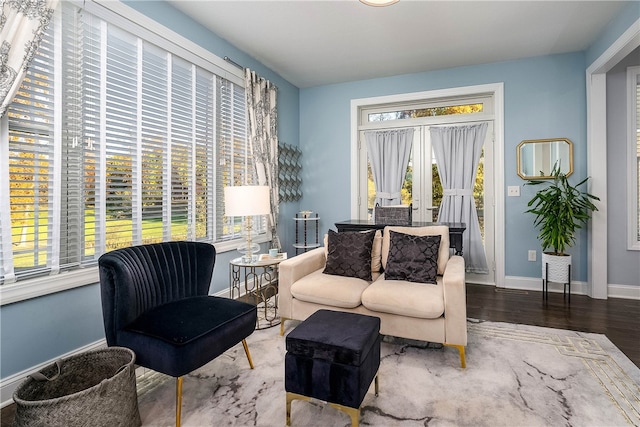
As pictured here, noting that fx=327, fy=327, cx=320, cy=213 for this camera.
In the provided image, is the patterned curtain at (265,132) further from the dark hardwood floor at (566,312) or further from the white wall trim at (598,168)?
the white wall trim at (598,168)

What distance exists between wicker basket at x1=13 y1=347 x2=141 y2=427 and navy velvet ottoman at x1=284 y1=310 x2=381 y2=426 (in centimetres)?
77

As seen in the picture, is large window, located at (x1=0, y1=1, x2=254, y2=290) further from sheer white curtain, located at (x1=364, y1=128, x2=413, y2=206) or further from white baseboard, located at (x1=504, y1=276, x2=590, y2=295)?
white baseboard, located at (x1=504, y1=276, x2=590, y2=295)

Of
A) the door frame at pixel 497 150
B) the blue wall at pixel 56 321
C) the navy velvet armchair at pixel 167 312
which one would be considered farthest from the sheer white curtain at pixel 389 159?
the navy velvet armchair at pixel 167 312

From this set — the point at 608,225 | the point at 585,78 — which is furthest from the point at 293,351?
the point at 585,78

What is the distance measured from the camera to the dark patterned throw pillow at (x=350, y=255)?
284 centimetres

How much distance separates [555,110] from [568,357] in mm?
2985

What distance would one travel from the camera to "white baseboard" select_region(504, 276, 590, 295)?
12.8 feet

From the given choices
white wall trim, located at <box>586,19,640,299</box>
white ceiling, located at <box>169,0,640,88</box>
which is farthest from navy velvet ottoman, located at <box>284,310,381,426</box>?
white wall trim, located at <box>586,19,640,299</box>

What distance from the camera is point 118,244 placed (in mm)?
2541

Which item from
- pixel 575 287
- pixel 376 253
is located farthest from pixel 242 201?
pixel 575 287

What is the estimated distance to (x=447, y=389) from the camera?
1.98 metres

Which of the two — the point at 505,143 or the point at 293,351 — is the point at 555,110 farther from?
the point at 293,351

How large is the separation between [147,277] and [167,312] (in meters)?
0.27

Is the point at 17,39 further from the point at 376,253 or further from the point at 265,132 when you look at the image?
the point at 376,253
